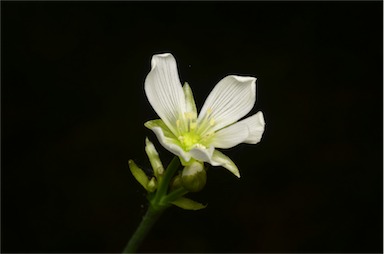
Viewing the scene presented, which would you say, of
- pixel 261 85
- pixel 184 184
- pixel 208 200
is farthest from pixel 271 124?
pixel 184 184

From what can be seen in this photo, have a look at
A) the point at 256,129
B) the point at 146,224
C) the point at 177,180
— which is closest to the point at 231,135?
the point at 256,129

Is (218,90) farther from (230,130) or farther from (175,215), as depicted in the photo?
(175,215)

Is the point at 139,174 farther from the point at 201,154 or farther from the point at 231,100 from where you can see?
the point at 231,100

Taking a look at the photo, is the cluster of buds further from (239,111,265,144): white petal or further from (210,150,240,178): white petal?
(239,111,265,144): white petal

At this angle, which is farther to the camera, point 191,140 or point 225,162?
point 191,140

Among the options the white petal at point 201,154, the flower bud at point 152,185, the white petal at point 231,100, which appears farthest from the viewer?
the white petal at point 231,100

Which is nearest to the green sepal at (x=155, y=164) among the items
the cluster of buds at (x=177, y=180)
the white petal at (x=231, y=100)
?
the cluster of buds at (x=177, y=180)

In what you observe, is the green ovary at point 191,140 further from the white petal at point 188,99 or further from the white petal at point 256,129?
the white petal at point 256,129
